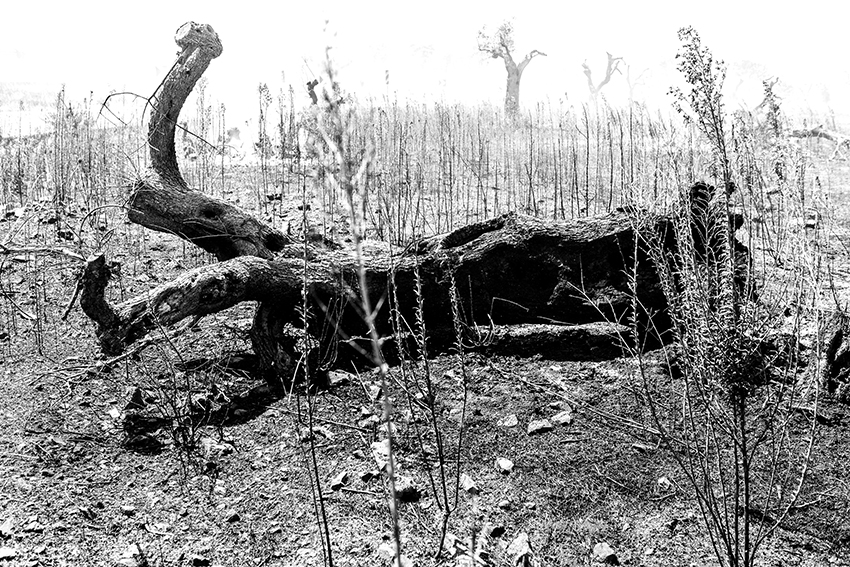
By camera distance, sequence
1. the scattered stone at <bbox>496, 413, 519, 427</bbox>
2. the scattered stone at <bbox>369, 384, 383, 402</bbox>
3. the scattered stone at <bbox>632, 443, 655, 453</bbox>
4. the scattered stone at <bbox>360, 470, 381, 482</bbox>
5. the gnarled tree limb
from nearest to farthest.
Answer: the scattered stone at <bbox>360, 470, 381, 482</bbox> < the scattered stone at <bbox>632, 443, 655, 453</bbox> < the scattered stone at <bbox>496, 413, 519, 427</bbox> < the scattered stone at <bbox>369, 384, 383, 402</bbox> < the gnarled tree limb

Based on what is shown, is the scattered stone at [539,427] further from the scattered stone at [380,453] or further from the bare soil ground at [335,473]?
the scattered stone at [380,453]

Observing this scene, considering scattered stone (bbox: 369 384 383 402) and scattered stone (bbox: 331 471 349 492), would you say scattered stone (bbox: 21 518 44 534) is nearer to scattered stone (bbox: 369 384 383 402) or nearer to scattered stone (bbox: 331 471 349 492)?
scattered stone (bbox: 331 471 349 492)

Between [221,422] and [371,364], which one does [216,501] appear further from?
[371,364]

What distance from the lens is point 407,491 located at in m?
2.44

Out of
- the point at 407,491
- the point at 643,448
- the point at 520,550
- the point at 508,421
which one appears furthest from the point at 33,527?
the point at 643,448

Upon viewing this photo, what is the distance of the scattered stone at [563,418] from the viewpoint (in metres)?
2.91

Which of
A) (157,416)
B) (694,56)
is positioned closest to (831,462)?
(694,56)

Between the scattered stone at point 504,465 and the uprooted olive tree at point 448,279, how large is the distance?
905mm

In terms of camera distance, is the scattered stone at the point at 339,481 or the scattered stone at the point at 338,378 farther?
the scattered stone at the point at 338,378

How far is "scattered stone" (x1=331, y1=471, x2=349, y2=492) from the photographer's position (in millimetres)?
2510

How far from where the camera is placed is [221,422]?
3.04m

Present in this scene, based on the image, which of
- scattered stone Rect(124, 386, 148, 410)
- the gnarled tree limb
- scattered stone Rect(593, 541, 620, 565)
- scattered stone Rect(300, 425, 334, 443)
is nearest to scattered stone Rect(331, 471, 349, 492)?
scattered stone Rect(300, 425, 334, 443)

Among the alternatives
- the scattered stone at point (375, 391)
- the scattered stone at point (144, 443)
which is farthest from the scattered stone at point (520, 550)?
the scattered stone at point (144, 443)

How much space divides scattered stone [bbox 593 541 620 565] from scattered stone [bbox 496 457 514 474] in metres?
0.50
